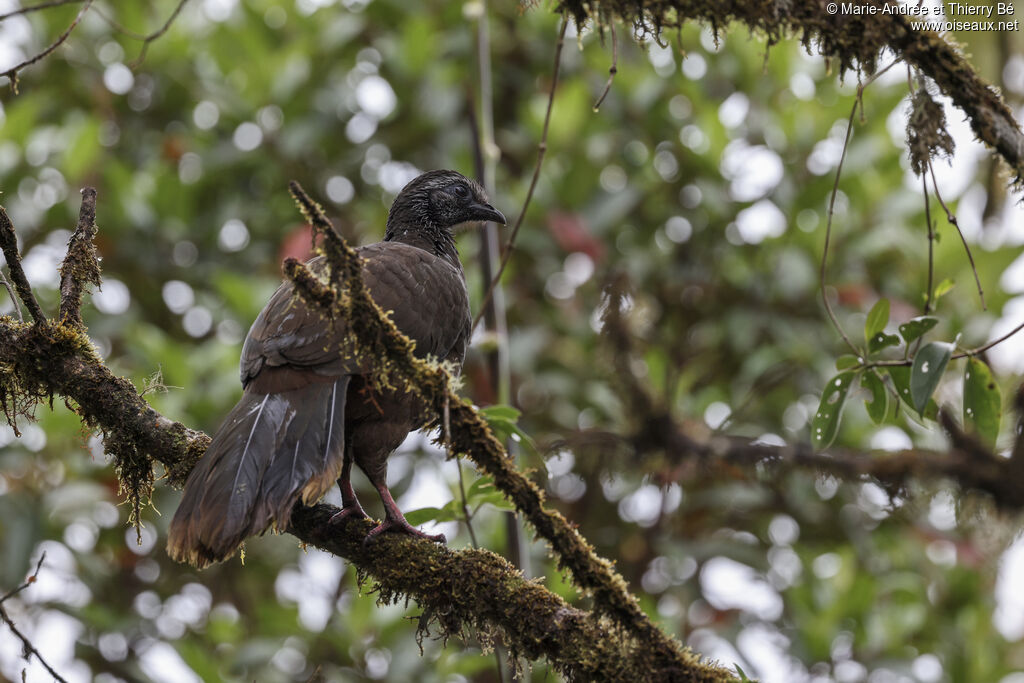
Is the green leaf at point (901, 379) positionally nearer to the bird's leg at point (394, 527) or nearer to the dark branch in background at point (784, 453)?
the dark branch in background at point (784, 453)

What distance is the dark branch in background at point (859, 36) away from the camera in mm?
2578

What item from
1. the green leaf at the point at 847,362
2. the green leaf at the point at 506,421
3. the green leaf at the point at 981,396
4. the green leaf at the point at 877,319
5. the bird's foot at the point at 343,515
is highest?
the green leaf at the point at 877,319

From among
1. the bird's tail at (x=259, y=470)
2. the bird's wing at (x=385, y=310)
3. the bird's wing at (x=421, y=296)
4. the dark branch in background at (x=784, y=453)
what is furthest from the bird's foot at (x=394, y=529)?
the dark branch in background at (x=784, y=453)

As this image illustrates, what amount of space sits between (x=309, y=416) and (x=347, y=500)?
1.27ft

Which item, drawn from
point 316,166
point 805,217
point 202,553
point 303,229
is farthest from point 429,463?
point 202,553

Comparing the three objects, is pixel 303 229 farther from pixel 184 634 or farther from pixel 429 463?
pixel 184 634

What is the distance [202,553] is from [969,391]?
216cm

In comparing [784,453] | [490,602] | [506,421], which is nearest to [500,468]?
[490,602]

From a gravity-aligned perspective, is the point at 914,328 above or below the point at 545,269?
below

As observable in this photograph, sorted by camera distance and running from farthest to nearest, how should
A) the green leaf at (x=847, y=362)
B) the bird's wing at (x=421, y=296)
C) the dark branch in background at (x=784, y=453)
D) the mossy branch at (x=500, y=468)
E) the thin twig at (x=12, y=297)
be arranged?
the bird's wing at (x=421, y=296) < the dark branch in background at (x=784, y=453) < the green leaf at (x=847, y=362) < the thin twig at (x=12, y=297) < the mossy branch at (x=500, y=468)

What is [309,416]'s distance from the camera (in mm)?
3025

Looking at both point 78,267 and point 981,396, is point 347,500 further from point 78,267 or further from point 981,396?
point 981,396

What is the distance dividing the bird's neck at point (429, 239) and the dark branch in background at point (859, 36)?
185 centimetres

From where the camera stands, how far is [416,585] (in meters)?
2.70
